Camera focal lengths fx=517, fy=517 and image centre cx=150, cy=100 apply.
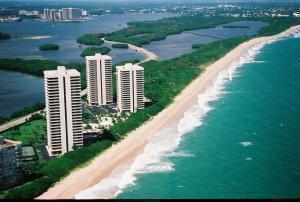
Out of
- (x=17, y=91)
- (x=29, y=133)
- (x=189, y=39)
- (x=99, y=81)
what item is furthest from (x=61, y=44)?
(x=29, y=133)

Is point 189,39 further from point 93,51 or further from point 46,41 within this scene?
point 93,51

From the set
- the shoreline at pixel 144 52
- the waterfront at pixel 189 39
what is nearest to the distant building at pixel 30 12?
the shoreline at pixel 144 52

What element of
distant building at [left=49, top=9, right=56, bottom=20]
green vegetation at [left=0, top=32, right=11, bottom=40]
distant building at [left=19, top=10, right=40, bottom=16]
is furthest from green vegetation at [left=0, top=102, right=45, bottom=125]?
distant building at [left=49, top=9, right=56, bottom=20]

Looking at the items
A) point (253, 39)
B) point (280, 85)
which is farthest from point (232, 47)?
point (280, 85)

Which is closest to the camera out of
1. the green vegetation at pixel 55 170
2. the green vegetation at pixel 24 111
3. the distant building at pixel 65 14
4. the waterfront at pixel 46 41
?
the green vegetation at pixel 55 170

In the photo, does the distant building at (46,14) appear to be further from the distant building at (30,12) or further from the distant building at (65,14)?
the distant building at (65,14)

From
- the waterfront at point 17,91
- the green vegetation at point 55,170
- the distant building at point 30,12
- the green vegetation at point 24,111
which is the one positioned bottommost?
the waterfront at point 17,91

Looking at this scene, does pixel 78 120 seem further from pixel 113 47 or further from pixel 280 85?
pixel 113 47
